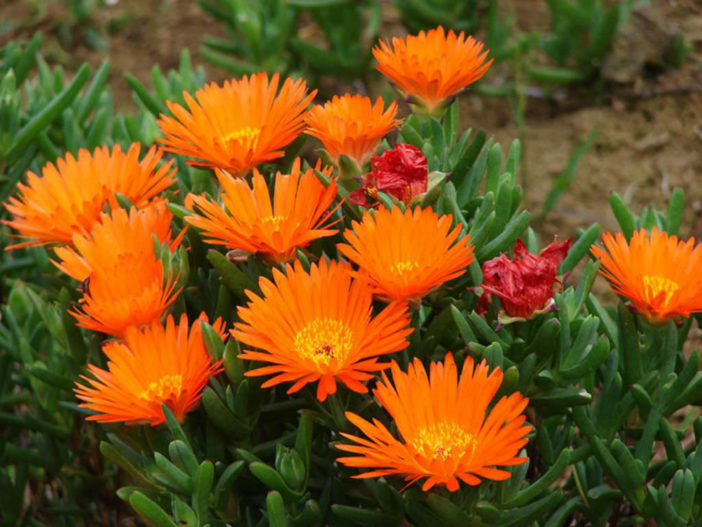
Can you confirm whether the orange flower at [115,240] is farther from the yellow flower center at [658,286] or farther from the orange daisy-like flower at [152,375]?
the yellow flower center at [658,286]

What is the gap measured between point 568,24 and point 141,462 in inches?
60.5

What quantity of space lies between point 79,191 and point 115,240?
0.16m

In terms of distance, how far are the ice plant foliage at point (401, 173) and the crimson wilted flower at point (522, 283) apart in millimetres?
107

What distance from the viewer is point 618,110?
2215mm

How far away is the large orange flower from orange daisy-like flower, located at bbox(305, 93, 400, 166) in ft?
0.11

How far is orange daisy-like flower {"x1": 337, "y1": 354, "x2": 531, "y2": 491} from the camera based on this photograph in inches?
32.5

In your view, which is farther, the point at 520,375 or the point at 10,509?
the point at 10,509

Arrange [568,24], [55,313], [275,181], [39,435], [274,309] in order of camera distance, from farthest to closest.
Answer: [568,24]
[39,435]
[55,313]
[275,181]
[274,309]

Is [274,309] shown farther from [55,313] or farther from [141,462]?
[55,313]

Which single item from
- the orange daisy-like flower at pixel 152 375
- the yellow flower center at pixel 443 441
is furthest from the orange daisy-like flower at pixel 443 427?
the orange daisy-like flower at pixel 152 375

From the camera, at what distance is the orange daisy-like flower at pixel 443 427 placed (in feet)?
2.71

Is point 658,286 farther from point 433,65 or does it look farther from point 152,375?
point 152,375

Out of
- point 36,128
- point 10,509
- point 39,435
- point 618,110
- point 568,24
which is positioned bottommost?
point 10,509

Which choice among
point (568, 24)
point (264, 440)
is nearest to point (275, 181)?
point (264, 440)
